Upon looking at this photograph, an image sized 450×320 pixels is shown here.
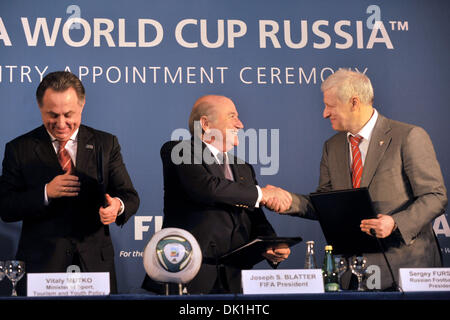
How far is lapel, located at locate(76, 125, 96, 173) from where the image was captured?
4.32 meters

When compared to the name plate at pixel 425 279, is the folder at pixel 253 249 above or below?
above

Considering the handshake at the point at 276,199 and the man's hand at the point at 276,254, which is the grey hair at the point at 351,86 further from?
the man's hand at the point at 276,254

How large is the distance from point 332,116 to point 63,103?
5.79 ft

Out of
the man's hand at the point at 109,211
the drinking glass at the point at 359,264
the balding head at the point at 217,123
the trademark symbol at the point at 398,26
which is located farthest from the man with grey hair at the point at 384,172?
the man's hand at the point at 109,211

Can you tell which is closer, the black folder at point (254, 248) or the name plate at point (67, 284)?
the name plate at point (67, 284)

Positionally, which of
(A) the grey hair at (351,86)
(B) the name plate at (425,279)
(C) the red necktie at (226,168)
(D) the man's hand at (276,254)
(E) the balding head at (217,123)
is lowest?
(B) the name plate at (425,279)

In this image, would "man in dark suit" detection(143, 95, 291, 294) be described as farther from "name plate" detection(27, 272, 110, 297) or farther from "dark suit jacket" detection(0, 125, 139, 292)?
"name plate" detection(27, 272, 110, 297)

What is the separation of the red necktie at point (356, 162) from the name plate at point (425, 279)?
4.05 feet

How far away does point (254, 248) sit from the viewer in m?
3.50

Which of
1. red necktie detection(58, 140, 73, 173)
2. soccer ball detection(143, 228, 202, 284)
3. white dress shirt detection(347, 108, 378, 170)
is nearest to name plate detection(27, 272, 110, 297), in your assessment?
soccer ball detection(143, 228, 202, 284)

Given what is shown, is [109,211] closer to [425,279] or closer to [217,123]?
[217,123]

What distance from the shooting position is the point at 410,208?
3.92 m

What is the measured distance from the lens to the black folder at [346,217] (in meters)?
3.65

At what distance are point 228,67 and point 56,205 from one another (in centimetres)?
163
